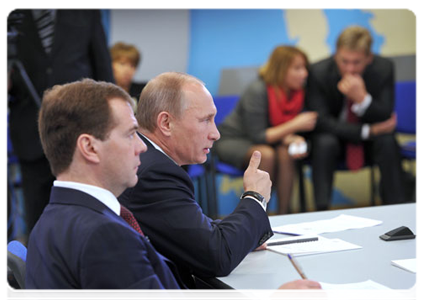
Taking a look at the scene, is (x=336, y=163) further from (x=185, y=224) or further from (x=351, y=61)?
(x=185, y=224)

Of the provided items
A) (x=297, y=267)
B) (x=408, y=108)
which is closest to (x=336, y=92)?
(x=408, y=108)

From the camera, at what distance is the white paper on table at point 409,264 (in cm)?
149

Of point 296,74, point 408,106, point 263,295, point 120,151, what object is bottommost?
point 408,106

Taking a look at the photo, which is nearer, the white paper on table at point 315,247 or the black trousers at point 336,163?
the white paper on table at point 315,247

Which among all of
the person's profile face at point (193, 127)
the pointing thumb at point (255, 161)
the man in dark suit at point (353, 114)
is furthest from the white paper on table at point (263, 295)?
the man in dark suit at point (353, 114)

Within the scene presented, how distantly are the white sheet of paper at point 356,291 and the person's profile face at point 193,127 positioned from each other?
0.57 metres

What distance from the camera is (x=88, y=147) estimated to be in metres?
1.22

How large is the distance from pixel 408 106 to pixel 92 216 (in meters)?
4.31

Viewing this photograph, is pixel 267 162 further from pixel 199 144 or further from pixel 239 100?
pixel 199 144

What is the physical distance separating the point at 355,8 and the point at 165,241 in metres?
4.43

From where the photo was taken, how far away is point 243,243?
5.26ft

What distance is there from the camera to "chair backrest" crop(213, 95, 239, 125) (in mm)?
4930

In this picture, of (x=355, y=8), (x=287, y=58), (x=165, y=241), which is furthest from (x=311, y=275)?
(x=355, y=8)

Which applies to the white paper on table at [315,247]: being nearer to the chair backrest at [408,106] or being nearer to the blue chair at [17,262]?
the blue chair at [17,262]
